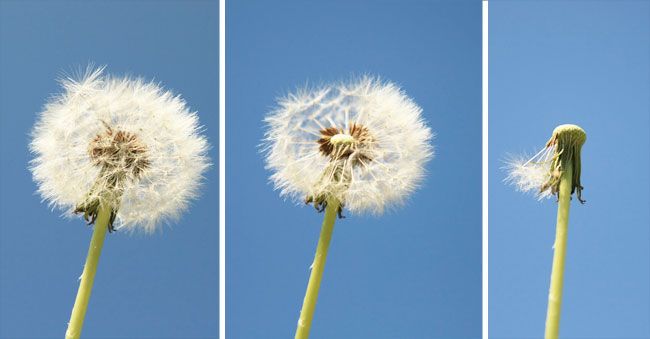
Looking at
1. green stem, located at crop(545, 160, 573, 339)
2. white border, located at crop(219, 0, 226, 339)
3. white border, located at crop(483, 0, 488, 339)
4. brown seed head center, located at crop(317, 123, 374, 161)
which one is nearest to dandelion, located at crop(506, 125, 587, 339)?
green stem, located at crop(545, 160, 573, 339)

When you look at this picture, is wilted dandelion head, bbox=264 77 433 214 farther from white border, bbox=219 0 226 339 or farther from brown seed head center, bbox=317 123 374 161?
white border, bbox=219 0 226 339

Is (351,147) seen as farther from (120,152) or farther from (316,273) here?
(120,152)

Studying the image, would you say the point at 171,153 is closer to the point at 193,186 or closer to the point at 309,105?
the point at 193,186

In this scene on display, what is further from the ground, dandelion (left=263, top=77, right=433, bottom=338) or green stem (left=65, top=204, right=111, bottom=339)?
dandelion (left=263, top=77, right=433, bottom=338)

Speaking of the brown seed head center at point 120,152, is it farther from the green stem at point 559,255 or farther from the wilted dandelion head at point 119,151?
the green stem at point 559,255

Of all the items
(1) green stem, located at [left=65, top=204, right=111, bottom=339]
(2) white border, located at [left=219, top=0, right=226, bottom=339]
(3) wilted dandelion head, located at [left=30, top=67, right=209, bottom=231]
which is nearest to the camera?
(1) green stem, located at [left=65, top=204, right=111, bottom=339]

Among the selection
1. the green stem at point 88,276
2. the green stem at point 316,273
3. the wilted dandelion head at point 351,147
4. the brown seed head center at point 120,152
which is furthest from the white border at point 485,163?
the green stem at point 88,276
